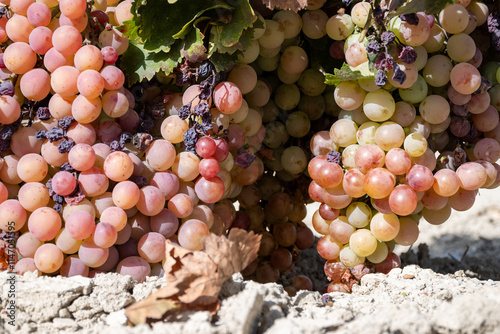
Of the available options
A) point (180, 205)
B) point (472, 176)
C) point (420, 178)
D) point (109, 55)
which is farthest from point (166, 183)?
point (472, 176)

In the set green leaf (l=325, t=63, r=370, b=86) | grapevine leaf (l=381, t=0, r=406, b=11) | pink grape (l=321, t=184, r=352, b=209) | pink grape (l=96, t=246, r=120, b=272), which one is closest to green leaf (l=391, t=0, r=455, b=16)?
grapevine leaf (l=381, t=0, r=406, b=11)

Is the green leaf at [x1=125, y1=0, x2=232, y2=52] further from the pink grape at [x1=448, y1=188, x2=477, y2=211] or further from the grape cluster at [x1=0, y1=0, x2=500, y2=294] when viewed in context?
the pink grape at [x1=448, y1=188, x2=477, y2=211]

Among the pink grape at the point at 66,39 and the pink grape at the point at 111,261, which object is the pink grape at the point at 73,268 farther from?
the pink grape at the point at 66,39

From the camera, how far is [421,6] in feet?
2.99

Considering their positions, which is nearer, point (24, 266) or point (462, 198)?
point (24, 266)

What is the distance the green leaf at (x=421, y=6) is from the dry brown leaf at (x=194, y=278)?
0.51 metres

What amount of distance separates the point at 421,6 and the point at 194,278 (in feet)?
2.05

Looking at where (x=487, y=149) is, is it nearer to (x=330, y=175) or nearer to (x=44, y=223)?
(x=330, y=175)

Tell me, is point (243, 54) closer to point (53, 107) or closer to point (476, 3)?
point (53, 107)

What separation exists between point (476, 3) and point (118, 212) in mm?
840

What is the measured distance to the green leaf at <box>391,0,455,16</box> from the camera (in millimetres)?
908

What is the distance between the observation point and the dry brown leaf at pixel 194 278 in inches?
25.8

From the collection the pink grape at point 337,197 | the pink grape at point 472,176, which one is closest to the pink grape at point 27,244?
the pink grape at point 337,197

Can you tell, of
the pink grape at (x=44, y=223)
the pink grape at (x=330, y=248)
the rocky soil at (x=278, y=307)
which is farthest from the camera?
the pink grape at (x=330, y=248)
